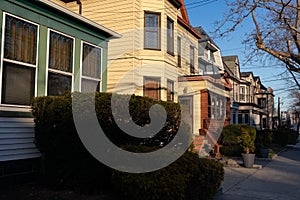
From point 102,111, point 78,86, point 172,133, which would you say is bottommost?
point 172,133

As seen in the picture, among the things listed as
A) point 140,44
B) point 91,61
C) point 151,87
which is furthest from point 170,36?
point 91,61

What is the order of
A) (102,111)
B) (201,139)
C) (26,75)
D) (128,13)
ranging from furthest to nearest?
1. (201,139)
2. (128,13)
3. (26,75)
4. (102,111)

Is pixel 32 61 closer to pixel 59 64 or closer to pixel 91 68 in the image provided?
pixel 59 64

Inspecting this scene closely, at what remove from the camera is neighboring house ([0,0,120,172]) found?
19.4 feet

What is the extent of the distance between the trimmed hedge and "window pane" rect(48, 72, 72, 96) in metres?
9.56

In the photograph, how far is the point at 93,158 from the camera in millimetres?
5625

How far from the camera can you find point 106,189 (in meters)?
5.96

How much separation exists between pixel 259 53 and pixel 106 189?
10.5m

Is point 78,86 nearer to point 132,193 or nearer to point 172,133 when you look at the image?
point 172,133

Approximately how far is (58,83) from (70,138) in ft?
7.25

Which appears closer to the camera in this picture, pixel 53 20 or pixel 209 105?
pixel 53 20

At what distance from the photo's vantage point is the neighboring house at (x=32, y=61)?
5.92m

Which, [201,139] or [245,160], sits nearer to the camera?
[245,160]

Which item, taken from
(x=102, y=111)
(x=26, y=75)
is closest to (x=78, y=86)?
(x=26, y=75)
